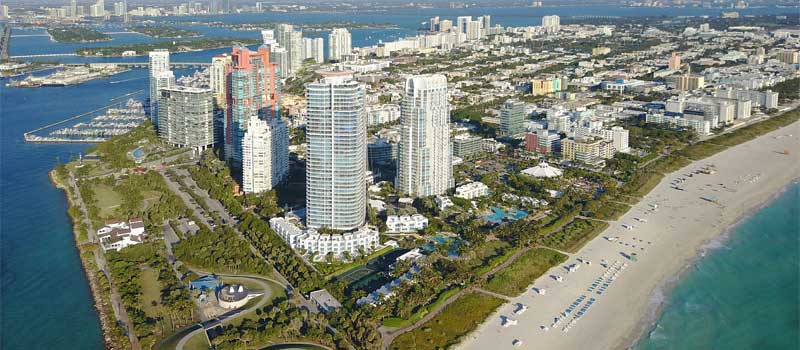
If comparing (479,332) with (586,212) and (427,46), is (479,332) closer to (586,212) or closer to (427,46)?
(586,212)

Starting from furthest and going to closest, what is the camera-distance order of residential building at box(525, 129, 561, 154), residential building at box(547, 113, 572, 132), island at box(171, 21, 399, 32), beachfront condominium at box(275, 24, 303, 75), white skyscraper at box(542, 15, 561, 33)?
island at box(171, 21, 399, 32), white skyscraper at box(542, 15, 561, 33), beachfront condominium at box(275, 24, 303, 75), residential building at box(547, 113, 572, 132), residential building at box(525, 129, 561, 154)

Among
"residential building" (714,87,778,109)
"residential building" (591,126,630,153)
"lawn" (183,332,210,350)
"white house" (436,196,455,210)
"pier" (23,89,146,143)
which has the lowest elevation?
"lawn" (183,332,210,350)

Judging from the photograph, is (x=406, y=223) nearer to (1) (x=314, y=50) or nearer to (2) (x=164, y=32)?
(1) (x=314, y=50)

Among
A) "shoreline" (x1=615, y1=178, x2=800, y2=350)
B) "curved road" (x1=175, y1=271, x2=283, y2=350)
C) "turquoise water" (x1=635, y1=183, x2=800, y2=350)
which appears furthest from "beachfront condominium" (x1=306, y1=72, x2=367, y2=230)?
"turquoise water" (x1=635, y1=183, x2=800, y2=350)

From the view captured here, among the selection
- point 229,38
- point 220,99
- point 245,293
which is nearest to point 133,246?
point 245,293

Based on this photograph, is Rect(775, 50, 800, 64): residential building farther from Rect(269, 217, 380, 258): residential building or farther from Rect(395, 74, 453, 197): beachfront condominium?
Rect(269, 217, 380, 258): residential building

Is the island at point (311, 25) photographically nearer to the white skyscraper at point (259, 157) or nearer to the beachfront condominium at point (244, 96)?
the beachfront condominium at point (244, 96)

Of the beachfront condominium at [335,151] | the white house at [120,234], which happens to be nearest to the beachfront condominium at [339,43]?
the white house at [120,234]
